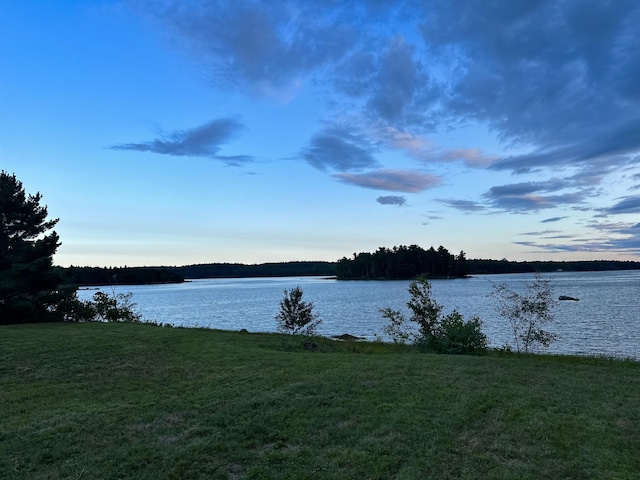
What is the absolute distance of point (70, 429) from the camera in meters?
6.14

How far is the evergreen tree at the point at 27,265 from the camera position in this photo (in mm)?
20484

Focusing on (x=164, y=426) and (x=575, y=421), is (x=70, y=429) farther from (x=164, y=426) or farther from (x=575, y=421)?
(x=575, y=421)

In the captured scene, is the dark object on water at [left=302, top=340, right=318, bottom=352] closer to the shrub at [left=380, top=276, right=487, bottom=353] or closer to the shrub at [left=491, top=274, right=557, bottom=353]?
the shrub at [left=380, top=276, right=487, bottom=353]

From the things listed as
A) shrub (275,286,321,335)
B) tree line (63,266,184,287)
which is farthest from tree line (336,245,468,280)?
shrub (275,286,321,335)

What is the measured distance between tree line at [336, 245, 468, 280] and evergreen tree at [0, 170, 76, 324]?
384 feet

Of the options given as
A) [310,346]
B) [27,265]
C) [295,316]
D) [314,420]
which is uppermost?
[27,265]

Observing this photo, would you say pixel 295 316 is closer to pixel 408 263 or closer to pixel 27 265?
pixel 27 265

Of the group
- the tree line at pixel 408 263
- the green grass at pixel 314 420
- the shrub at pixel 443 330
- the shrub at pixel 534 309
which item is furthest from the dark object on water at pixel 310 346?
the tree line at pixel 408 263

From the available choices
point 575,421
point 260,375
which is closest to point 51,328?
point 260,375

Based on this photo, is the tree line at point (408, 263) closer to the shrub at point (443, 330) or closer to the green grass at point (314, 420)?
the shrub at point (443, 330)

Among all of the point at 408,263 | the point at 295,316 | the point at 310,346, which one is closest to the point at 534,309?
the point at 310,346

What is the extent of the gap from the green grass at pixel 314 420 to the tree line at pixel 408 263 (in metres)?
125

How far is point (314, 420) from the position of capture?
253 inches

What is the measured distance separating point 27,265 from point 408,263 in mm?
125147
